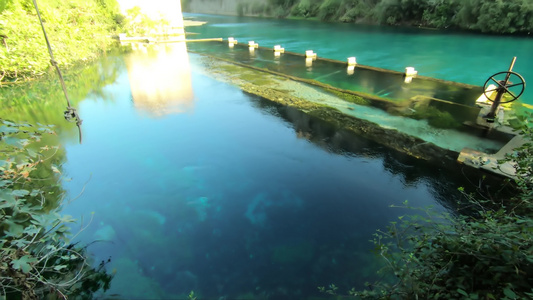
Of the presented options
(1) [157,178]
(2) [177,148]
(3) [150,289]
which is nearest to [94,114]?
(2) [177,148]

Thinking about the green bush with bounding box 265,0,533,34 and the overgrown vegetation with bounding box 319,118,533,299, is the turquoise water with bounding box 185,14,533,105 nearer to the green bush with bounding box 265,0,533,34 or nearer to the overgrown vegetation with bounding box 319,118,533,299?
the green bush with bounding box 265,0,533,34

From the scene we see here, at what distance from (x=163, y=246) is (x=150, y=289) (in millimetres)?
710

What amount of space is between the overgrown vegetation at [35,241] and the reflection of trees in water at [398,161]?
5.23 meters

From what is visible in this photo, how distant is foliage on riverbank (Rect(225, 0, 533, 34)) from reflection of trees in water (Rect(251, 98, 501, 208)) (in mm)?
20946

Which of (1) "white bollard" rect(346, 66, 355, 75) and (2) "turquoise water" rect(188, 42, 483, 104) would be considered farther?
(1) "white bollard" rect(346, 66, 355, 75)

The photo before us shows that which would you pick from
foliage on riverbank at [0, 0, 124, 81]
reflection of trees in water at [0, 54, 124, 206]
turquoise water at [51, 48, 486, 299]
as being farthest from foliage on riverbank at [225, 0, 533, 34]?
foliage on riverbank at [0, 0, 124, 81]

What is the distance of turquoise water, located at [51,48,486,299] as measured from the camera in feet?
12.8

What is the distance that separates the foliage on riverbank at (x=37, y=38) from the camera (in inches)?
387

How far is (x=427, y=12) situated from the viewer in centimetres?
2606

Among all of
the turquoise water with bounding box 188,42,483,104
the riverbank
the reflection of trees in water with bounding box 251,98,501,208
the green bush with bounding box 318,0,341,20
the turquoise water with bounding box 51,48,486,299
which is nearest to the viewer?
the turquoise water with bounding box 51,48,486,299

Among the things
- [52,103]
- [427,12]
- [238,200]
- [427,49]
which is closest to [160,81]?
[52,103]

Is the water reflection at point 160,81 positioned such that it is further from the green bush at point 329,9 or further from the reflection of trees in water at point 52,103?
the green bush at point 329,9

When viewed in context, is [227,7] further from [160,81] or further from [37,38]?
[37,38]

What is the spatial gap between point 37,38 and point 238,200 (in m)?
11.0
